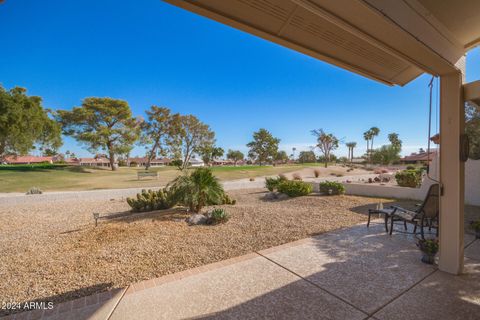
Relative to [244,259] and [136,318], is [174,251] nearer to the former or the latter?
[244,259]

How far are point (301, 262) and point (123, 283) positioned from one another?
9.01 ft

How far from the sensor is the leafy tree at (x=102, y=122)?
28406 mm

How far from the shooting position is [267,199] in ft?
32.4

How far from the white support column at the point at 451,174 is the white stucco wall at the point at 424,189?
21.8 ft

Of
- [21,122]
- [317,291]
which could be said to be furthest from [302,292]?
[21,122]

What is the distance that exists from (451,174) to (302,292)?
8.74 feet

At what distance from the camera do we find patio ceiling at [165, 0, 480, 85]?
189cm

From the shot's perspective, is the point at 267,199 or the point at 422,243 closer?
the point at 422,243

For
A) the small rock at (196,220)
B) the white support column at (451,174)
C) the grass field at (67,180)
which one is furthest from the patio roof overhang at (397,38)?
the grass field at (67,180)

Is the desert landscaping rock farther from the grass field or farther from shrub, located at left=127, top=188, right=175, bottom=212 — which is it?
the grass field

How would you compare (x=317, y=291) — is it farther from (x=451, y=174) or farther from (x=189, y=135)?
(x=189, y=135)

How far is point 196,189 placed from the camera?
6406 millimetres

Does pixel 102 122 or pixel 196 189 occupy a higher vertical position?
pixel 102 122

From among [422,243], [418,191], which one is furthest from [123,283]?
[418,191]
